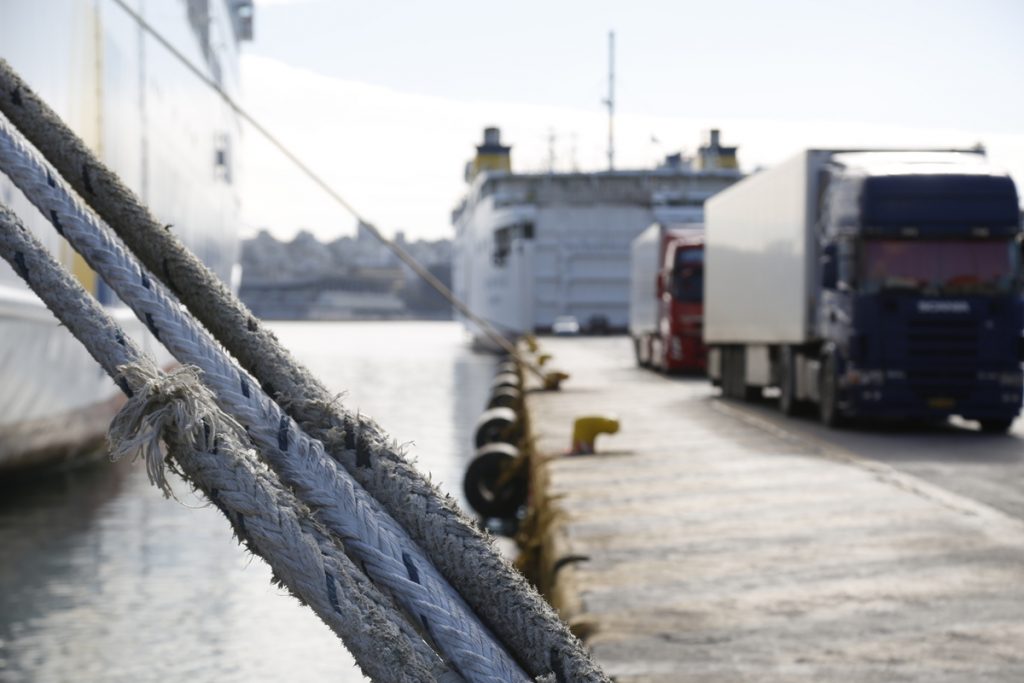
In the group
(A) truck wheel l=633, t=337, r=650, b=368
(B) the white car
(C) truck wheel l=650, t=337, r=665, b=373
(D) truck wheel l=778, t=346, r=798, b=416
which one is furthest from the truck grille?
(B) the white car

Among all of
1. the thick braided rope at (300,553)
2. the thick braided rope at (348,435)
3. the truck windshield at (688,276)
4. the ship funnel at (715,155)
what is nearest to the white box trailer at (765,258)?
the truck windshield at (688,276)

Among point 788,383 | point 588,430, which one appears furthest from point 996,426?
point 588,430

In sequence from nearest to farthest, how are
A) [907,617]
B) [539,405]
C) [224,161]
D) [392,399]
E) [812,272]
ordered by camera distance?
[907,617]
[812,272]
[539,405]
[224,161]
[392,399]

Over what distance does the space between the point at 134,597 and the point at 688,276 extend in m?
20.2

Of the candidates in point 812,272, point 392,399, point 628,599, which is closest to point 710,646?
point 628,599

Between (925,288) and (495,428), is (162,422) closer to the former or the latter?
(925,288)

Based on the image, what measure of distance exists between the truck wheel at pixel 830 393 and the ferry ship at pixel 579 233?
141 feet

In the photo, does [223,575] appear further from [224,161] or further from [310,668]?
[224,161]

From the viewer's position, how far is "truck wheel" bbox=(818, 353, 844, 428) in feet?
55.1

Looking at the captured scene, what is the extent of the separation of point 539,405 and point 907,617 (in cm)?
1464

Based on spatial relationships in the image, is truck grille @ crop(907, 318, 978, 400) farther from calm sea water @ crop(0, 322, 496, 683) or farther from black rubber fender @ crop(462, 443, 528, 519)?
calm sea water @ crop(0, 322, 496, 683)

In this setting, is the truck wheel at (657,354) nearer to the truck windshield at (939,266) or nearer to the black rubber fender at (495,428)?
the black rubber fender at (495,428)

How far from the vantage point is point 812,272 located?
58.1ft

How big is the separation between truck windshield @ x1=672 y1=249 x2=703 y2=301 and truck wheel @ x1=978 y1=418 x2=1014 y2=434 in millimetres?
12986
